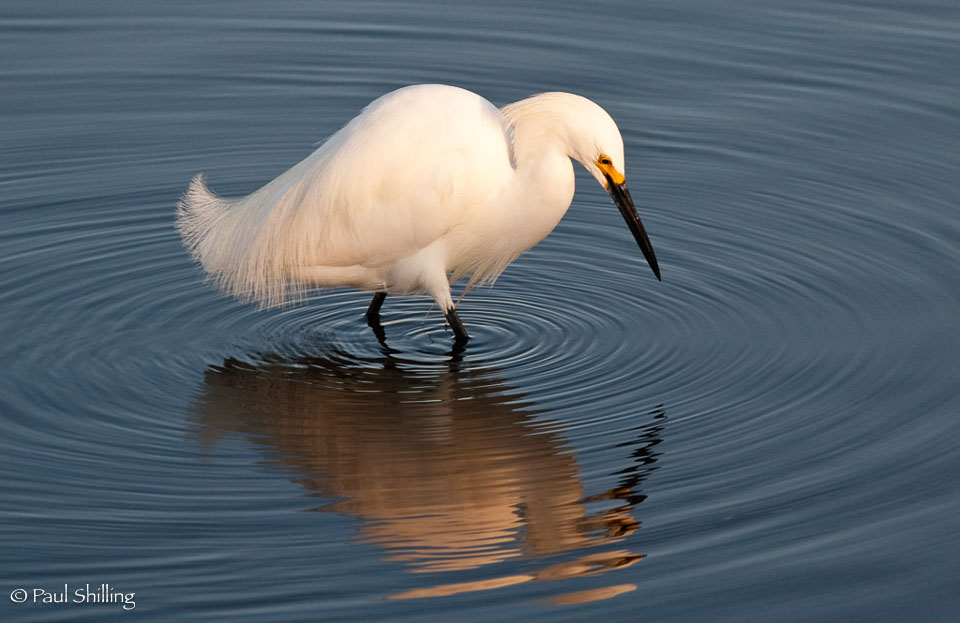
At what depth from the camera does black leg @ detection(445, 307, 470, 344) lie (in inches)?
305

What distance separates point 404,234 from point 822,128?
4.11 m

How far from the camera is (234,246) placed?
779 cm

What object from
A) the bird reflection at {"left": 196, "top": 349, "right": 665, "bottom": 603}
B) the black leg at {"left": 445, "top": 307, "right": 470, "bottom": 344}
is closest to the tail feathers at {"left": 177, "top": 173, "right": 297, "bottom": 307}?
the bird reflection at {"left": 196, "top": 349, "right": 665, "bottom": 603}

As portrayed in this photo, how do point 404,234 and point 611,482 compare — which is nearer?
point 611,482

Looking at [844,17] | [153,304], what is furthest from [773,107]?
[153,304]

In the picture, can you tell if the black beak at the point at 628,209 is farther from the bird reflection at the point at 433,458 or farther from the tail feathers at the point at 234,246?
the tail feathers at the point at 234,246

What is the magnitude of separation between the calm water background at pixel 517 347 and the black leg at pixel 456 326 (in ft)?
0.45

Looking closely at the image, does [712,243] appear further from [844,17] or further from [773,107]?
[844,17]

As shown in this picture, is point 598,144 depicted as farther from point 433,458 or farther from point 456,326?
point 433,458

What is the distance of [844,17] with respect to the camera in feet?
38.7

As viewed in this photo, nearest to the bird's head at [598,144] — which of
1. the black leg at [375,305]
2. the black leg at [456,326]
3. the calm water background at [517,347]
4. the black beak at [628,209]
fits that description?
the black beak at [628,209]

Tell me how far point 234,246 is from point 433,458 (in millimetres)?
1951

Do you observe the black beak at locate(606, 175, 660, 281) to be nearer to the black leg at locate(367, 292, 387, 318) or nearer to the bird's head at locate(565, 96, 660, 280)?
the bird's head at locate(565, 96, 660, 280)

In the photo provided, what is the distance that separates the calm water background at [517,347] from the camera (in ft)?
18.5
